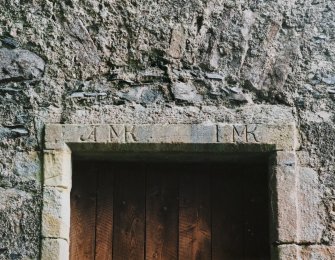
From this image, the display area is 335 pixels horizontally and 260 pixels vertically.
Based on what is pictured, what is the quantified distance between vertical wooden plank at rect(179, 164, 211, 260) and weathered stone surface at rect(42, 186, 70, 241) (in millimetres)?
588

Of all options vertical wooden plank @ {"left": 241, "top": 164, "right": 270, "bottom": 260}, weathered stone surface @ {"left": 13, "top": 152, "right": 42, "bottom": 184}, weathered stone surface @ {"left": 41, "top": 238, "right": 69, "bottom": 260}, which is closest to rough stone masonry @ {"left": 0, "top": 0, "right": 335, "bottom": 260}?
weathered stone surface @ {"left": 13, "top": 152, "right": 42, "bottom": 184}

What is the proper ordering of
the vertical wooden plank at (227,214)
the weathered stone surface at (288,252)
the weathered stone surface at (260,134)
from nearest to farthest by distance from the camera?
the weathered stone surface at (288,252)
the weathered stone surface at (260,134)
the vertical wooden plank at (227,214)

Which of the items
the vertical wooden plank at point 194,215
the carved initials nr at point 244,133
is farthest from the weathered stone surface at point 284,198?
the vertical wooden plank at point 194,215

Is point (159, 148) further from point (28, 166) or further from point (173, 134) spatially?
point (28, 166)

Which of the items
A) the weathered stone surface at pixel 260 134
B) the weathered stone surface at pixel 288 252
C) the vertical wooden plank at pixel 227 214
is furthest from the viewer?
the vertical wooden plank at pixel 227 214

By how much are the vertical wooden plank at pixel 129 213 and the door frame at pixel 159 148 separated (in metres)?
0.20

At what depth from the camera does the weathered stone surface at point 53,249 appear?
327cm

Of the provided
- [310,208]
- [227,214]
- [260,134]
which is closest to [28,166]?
[227,214]

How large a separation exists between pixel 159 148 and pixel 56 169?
51 cm

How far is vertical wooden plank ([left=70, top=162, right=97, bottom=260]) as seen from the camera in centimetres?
347

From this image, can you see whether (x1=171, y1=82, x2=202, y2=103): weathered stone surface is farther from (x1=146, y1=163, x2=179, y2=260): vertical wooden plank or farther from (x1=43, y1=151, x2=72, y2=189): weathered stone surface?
(x1=43, y1=151, x2=72, y2=189): weathered stone surface

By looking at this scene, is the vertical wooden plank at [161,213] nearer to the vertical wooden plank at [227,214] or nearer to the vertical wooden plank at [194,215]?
the vertical wooden plank at [194,215]

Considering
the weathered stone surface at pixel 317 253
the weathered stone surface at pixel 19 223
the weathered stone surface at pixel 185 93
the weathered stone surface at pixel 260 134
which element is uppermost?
the weathered stone surface at pixel 185 93

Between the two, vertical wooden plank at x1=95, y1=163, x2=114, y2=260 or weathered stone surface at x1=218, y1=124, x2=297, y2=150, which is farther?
vertical wooden plank at x1=95, y1=163, x2=114, y2=260
